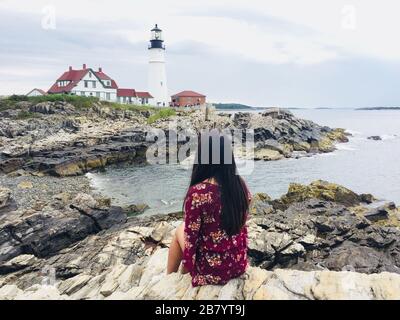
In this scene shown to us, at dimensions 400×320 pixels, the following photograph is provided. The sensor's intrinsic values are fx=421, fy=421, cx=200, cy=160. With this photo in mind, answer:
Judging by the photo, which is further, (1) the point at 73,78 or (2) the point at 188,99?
(2) the point at 188,99

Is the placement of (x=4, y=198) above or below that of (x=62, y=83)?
below

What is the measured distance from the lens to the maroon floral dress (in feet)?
16.2

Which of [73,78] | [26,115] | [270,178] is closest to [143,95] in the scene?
[73,78]

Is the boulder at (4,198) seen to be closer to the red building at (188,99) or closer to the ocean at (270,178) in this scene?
the ocean at (270,178)

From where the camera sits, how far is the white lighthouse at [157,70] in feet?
251

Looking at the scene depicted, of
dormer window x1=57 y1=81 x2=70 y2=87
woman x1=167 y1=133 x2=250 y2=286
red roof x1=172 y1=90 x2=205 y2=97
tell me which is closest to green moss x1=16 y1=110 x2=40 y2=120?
dormer window x1=57 y1=81 x2=70 y2=87

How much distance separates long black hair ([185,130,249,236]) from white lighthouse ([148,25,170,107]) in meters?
74.1

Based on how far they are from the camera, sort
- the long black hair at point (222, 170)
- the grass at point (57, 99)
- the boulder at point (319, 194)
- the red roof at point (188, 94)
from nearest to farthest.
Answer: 1. the long black hair at point (222, 170)
2. the boulder at point (319, 194)
3. the grass at point (57, 99)
4. the red roof at point (188, 94)

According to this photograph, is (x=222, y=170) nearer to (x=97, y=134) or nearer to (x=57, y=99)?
(x=97, y=134)

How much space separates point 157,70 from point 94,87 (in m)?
12.2

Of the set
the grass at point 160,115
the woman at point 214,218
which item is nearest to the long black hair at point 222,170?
the woman at point 214,218

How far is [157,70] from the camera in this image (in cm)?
7712

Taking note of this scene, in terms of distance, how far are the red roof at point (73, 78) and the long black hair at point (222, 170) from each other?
69.8 metres
